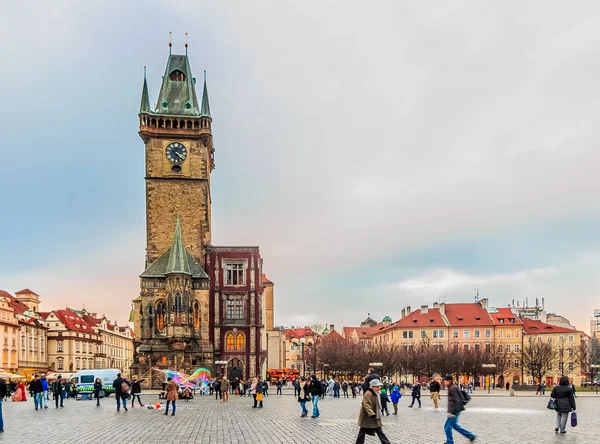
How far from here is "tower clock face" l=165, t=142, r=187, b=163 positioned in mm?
81000

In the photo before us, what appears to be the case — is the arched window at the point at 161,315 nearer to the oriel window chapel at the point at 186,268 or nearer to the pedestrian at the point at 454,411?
the oriel window chapel at the point at 186,268

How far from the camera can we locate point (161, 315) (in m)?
72.6

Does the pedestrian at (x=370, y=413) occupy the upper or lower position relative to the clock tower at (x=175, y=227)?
lower

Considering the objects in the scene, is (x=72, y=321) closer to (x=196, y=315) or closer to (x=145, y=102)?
(x=145, y=102)

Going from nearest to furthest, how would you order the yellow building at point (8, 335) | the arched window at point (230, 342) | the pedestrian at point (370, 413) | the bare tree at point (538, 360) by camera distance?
the pedestrian at point (370, 413) < the arched window at point (230, 342) < the yellow building at point (8, 335) < the bare tree at point (538, 360)

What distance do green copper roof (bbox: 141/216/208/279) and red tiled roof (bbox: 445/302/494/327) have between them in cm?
6098

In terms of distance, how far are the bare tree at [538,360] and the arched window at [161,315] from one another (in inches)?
2190

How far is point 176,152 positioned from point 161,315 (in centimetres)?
1973

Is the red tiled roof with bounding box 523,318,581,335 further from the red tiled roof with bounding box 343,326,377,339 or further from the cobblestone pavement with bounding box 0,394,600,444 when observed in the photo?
the cobblestone pavement with bounding box 0,394,600,444

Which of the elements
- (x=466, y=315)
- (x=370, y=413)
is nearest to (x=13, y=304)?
(x=466, y=315)

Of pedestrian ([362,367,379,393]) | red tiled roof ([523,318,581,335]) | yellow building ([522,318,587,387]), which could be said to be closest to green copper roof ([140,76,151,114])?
pedestrian ([362,367,379,393])

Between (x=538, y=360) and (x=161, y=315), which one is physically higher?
(x=161, y=315)

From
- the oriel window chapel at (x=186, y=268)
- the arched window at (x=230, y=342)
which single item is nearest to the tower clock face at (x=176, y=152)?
the oriel window chapel at (x=186, y=268)

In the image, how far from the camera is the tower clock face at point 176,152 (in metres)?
81.0
